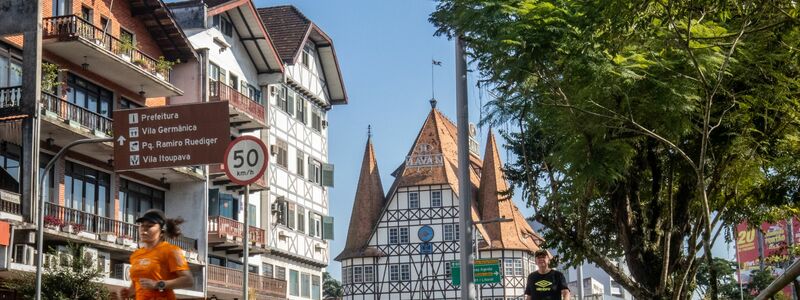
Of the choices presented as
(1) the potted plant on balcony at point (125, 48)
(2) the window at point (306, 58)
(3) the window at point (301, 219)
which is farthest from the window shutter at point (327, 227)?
(1) the potted plant on balcony at point (125, 48)

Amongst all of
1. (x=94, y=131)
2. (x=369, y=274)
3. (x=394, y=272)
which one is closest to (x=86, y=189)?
(x=94, y=131)

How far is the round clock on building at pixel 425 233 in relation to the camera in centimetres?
8550

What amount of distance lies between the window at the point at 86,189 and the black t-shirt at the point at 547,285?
2325 cm

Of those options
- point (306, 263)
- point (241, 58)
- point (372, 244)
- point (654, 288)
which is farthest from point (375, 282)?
point (654, 288)

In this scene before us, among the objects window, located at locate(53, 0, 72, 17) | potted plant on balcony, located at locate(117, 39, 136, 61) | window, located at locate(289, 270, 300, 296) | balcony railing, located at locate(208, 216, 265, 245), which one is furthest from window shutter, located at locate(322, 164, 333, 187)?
window, located at locate(53, 0, 72, 17)

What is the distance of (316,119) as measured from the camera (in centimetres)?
5934

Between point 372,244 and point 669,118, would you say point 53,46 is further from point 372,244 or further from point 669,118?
point 372,244

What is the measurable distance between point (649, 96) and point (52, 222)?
2268 centimetres

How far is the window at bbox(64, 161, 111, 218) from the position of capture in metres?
35.8

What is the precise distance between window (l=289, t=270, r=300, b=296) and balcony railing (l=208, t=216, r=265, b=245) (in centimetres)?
699

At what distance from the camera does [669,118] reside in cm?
1527

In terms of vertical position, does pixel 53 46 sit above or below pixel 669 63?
above

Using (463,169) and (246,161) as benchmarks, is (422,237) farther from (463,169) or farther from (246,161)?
(246,161)

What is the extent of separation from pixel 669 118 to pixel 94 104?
85.3 ft
